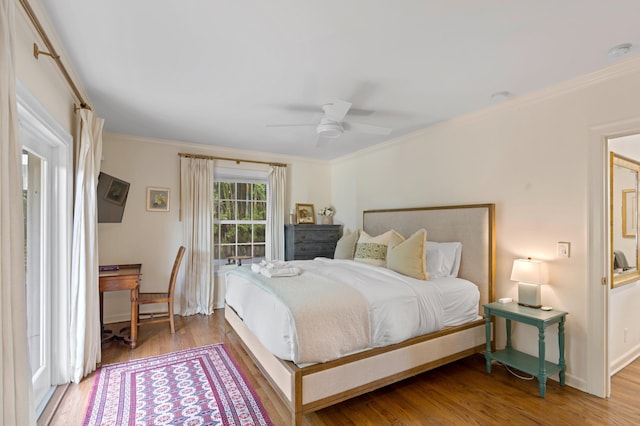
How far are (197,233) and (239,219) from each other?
77 cm

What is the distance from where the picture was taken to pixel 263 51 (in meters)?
2.18

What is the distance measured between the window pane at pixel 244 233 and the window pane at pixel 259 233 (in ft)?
0.34

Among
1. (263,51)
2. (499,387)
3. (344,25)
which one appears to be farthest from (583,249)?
Answer: (263,51)

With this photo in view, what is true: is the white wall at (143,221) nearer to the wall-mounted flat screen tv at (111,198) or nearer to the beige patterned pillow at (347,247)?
the wall-mounted flat screen tv at (111,198)

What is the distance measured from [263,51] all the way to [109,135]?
10.8ft

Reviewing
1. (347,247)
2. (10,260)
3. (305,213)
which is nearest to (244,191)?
(305,213)

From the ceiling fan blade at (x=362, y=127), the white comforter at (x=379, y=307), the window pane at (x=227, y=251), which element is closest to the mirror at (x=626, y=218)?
the white comforter at (x=379, y=307)

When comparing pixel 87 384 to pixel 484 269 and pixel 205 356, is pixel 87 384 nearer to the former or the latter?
pixel 205 356

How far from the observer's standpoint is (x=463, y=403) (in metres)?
2.36

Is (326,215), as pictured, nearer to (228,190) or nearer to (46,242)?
(228,190)

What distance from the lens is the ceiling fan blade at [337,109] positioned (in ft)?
8.35

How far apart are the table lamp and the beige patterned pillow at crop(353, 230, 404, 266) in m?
1.15

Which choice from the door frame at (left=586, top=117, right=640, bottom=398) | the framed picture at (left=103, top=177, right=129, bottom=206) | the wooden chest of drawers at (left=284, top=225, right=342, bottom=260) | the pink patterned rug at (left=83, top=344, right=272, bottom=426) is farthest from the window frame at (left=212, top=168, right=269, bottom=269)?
the door frame at (left=586, top=117, right=640, bottom=398)

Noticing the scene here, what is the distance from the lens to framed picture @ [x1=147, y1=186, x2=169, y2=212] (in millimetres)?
4513
